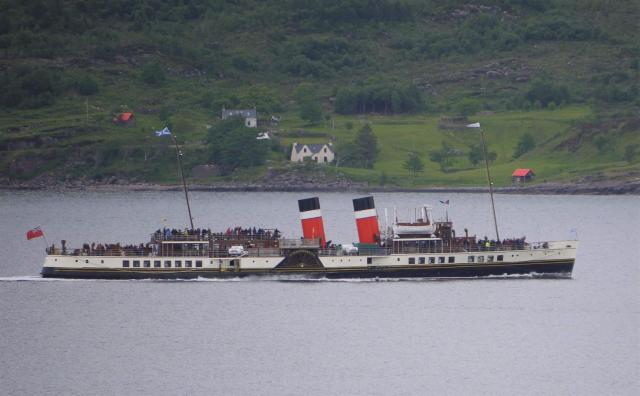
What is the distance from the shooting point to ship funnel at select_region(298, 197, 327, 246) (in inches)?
3713

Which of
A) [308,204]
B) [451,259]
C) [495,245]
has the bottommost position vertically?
[451,259]

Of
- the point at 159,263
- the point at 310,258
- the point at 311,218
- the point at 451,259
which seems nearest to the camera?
the point at 310,258

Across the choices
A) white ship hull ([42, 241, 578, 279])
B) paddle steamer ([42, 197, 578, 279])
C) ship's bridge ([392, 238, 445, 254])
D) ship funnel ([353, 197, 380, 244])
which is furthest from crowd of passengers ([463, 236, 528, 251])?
ship funnel ([353, 197, 380, 244])

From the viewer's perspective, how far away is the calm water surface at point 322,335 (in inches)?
2613

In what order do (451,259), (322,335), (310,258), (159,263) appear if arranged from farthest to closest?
(159,263) → (451,259) → (310,258) → (322,335)

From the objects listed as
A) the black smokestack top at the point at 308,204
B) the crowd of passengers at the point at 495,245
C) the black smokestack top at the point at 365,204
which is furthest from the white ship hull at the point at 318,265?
the black smokestack top at the point at 365,204

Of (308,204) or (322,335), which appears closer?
(322,335)

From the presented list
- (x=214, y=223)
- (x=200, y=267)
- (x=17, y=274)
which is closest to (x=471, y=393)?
(x=200, y=267)

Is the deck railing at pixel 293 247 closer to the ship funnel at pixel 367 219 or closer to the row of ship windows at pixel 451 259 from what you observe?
the row of ship windows at pixel 451 259

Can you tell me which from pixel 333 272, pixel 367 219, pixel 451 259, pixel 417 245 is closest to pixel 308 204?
pixel 367 219

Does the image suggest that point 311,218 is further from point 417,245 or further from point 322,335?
point 322,335

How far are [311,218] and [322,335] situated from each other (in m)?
18.6

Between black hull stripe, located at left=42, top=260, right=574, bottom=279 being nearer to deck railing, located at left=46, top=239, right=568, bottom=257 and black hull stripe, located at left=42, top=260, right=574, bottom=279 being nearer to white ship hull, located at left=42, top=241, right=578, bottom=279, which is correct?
white ship hull, located at left=42, top=241, right=578, bottom=279

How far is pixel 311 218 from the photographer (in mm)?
94625
